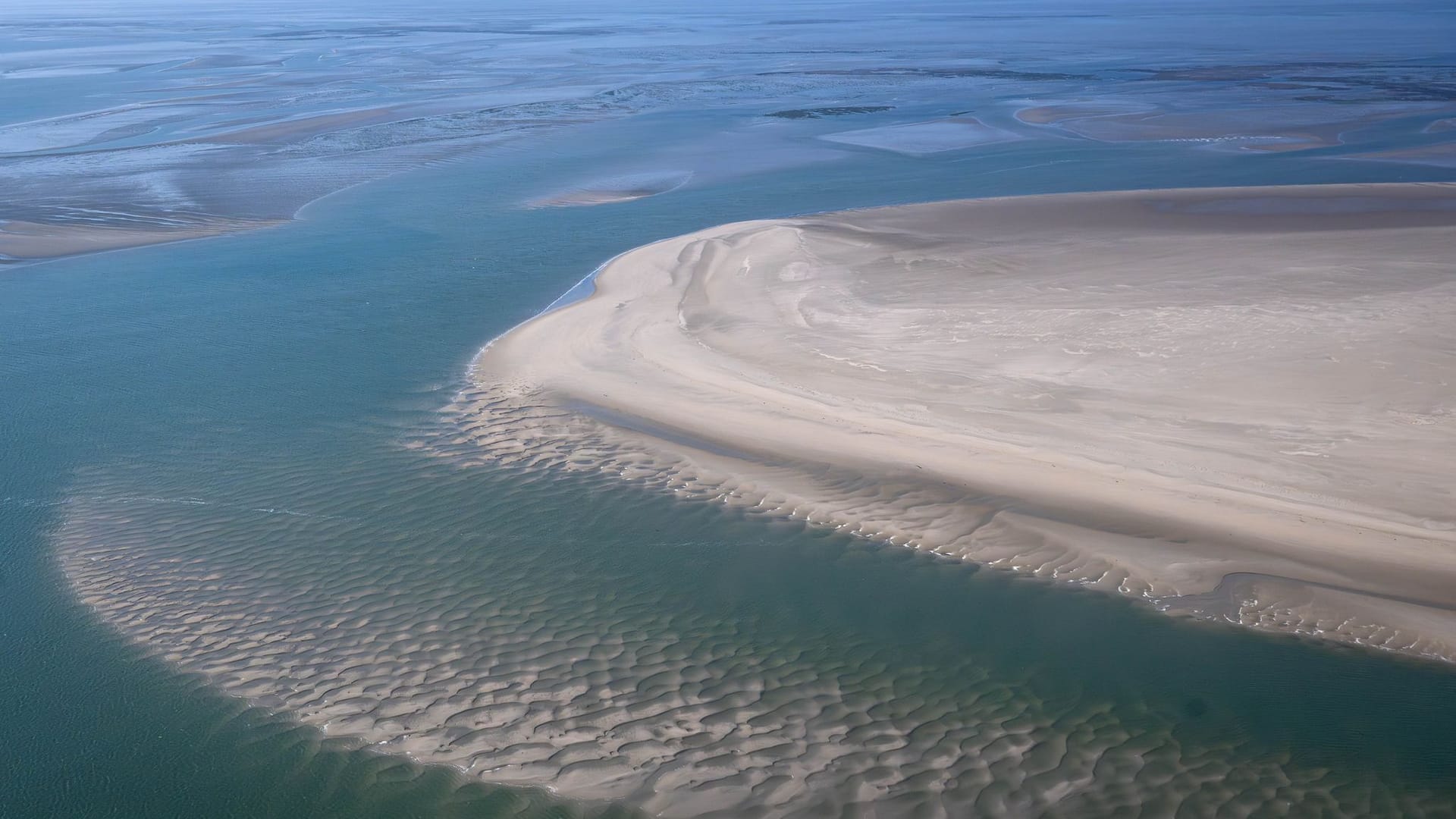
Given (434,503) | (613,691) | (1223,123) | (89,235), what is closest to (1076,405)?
(613,691)

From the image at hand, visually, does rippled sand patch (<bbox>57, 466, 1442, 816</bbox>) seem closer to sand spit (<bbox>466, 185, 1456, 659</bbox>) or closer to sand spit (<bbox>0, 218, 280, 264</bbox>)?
sand spit (<bbox>466, 185, 1456, 659</bbox>)

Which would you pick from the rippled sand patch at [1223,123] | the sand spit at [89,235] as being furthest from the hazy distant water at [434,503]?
the rippled sand patch at [1223,123]

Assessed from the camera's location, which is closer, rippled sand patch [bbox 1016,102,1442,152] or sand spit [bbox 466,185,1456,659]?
sand spit [bbox 466,185,1456,659]

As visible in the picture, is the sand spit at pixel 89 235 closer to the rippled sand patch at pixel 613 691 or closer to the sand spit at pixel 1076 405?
the sand spit at pixel 1076 405

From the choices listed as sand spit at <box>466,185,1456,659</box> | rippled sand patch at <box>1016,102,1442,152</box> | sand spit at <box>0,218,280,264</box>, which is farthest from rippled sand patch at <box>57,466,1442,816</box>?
rippled sand patch at <box>1016,102,1442,152</box>

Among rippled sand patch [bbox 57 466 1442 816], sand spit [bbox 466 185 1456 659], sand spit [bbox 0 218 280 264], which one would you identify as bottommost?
rippled sand patch [bbox 57 466 1442 816]

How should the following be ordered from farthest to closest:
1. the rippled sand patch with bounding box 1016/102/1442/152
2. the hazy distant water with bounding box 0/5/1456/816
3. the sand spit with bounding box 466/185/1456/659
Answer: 1. the rippled sand patch with bounding box 1016/102/1442/152
2. the sand spit with bounding box 466/185/1456/659
3. the hazy distant water with bounding box 0/5/1456/816

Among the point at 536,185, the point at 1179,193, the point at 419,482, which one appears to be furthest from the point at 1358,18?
the point at 419,482
